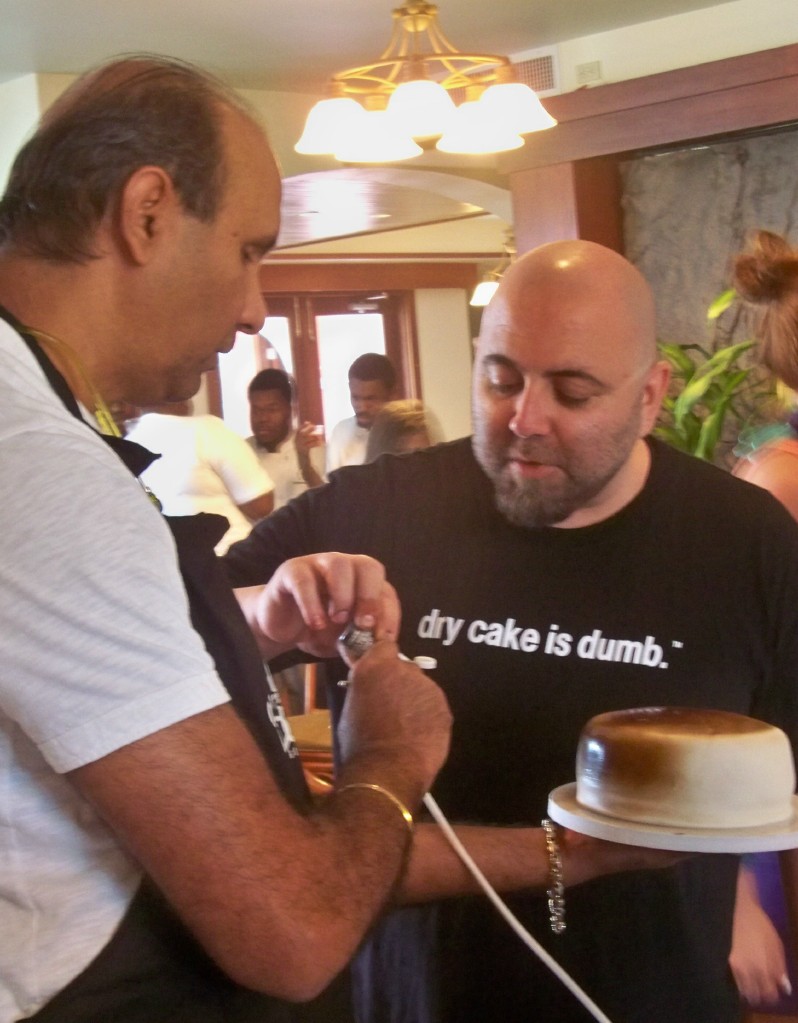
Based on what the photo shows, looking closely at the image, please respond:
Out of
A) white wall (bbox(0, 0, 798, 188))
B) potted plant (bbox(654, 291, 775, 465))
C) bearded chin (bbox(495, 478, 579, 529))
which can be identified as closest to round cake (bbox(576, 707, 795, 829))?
bearded chin (bbox(495, 478, 579, 529))

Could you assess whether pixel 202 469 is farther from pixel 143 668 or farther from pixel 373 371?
pixel 143 668

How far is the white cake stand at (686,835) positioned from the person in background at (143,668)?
0.55 ft

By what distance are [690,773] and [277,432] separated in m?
4.30

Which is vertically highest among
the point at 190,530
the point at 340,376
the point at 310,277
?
the point at 190,530

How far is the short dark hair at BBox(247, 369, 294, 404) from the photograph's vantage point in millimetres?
5184

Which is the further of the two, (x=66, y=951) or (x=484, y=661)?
(x=484, y=661)

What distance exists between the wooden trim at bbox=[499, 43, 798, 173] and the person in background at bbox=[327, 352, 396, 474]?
106 cm

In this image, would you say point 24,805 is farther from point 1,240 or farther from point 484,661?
point 484,661

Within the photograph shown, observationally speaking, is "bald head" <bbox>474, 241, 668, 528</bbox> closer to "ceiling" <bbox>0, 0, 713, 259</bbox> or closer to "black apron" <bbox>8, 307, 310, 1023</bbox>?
"black apron" <bbox>8, 307, 310, 1023</bbox>

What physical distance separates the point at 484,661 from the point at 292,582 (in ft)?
1.06

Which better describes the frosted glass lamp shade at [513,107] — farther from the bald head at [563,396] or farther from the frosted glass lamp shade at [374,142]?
the bald head at [563,396]

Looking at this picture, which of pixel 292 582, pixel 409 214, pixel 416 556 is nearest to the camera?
pixel 292 582

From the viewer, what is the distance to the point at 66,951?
0.82 meters

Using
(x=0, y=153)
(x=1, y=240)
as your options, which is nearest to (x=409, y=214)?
(x=0, y=153)
